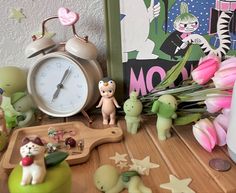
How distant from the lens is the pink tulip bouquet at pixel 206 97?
0.52 meters

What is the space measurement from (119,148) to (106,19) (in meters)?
0.26

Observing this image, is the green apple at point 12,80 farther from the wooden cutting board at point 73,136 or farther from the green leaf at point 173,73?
the green leaf at point 173,73

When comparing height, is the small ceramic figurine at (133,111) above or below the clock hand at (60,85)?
below

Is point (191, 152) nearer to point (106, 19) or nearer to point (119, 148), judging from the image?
point (119, 148)

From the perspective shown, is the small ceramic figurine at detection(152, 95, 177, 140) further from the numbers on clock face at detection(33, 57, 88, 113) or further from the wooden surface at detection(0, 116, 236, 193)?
the numbers on clock face at detection(33, 57, 88, 113)

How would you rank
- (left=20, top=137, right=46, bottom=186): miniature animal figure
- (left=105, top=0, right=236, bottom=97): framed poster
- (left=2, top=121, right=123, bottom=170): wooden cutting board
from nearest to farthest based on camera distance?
1. (left=20, top=137, right=46, bottom=186): miniature animal figure
2. (left=2, top=121, right=123, bottom=170): wooden cutting board
3. (left=105, top=0, right=236, bottom=97): framed poster

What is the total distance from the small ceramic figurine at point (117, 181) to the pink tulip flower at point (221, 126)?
178 millimetres

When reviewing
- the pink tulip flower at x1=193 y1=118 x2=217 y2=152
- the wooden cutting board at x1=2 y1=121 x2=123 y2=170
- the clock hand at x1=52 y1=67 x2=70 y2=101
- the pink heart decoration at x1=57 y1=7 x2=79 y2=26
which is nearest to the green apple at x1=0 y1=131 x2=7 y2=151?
the wooden cutting board at x1=2 y1=121 x2=123 y2=170

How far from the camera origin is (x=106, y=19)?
1.97ft

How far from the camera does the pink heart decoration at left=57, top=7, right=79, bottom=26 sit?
0.57 metres

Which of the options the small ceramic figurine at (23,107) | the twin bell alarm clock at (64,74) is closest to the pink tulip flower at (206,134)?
the twin bell alarm clock at (64,74)

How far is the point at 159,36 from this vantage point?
0.61 m

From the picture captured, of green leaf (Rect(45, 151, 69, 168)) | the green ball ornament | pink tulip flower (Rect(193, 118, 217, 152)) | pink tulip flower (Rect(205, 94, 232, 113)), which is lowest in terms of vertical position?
pink tulip flower (Rect(193, 118, 217, 152))

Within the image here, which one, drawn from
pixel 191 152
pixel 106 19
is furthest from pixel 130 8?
pixel 191 152
